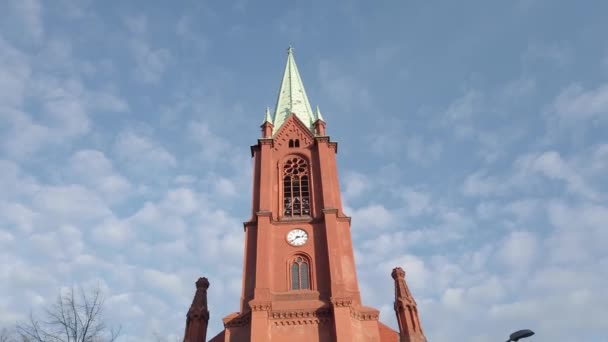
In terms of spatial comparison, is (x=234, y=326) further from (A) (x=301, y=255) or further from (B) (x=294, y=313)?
(A) (x=301, y=255)

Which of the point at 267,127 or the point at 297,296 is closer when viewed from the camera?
the point at 297,296

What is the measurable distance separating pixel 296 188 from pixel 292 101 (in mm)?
11217

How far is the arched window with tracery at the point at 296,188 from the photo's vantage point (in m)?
33.4

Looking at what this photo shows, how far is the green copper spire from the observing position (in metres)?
41.5

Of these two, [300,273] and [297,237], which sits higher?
[297,237]

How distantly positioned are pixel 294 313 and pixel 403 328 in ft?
19.2

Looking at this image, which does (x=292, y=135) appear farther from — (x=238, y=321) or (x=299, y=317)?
(x=238, y=321)

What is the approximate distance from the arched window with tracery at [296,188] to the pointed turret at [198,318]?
6.93m

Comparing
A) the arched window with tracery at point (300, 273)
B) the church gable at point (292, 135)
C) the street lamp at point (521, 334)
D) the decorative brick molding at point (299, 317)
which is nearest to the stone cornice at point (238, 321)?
the decorative brick molding at point (299, 317)

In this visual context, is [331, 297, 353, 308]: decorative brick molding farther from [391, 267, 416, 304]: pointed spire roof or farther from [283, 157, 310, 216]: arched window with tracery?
[283, 157, 310, 216]: arched window with tracery

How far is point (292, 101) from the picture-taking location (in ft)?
143

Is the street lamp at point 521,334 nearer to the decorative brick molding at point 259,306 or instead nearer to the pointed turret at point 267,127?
the decorative brick molding at point 259,306

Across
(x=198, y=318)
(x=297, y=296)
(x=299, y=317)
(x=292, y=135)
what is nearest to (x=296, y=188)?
(x=292, y=135)

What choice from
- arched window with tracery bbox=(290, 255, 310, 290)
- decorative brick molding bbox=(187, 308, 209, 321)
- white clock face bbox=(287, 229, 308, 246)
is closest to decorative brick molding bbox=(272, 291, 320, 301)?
arched window with tracery bbox=(290, 255, 310, 290)
